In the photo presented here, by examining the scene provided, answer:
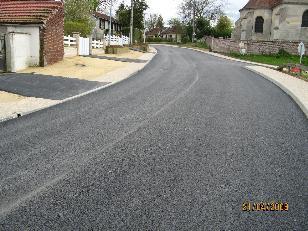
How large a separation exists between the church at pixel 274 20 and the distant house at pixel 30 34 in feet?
122

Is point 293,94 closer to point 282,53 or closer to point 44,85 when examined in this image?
point 44,85

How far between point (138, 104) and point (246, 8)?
49.4 m

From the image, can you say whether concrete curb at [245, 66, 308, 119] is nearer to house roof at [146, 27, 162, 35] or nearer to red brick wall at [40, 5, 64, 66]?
red brick wall at [40, 5, 64, 66]

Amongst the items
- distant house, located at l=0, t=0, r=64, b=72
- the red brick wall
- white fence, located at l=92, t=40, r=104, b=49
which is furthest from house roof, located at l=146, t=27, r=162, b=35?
distant house, located at l=0, t=0, r=64, b=72

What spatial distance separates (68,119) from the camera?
9.25 meters

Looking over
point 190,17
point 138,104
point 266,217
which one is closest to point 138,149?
point 266,217

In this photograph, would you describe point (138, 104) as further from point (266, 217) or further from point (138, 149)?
point (266, 217)

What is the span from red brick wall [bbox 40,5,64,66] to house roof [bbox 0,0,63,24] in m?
0.40

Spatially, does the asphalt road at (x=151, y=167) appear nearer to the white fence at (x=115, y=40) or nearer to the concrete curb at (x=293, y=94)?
the concrete curb at (x=293, y=94)

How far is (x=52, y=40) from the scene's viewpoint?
812 inches

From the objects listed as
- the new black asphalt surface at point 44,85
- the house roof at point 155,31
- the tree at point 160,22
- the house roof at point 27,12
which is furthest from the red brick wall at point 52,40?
the tree at point 160,22

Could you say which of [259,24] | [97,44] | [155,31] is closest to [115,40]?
[97,44]

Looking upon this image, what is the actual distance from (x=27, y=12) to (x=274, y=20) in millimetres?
40861

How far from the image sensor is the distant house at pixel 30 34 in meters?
17.4
